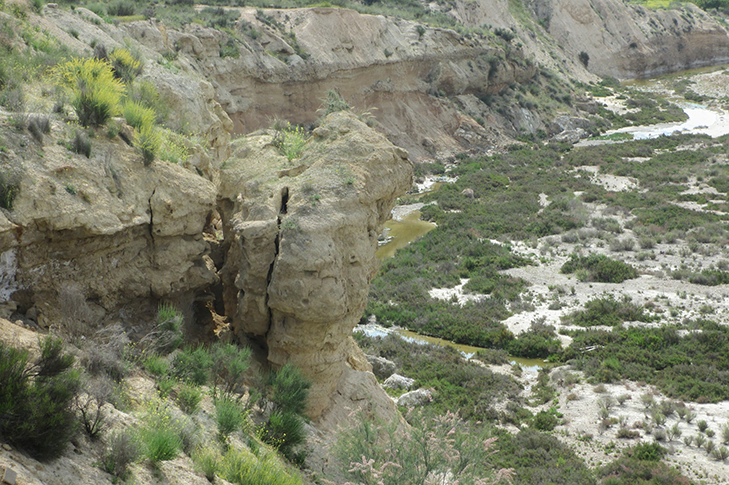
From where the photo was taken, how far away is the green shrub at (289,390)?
9.02m

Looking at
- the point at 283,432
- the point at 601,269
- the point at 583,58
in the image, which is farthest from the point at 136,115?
the point at 583,58

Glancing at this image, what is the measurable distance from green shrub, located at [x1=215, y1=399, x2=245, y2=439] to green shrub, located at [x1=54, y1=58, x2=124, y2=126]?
177 inches

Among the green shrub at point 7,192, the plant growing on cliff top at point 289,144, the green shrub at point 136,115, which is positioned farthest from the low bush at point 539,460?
the green shrub at point 7,192

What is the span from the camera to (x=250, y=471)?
6.97 metres

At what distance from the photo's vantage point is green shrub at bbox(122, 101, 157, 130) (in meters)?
9.92

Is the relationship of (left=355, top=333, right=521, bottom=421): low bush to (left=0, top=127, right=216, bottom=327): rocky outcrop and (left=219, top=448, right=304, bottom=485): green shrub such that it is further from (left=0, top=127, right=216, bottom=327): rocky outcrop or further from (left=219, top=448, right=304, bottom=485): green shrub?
(left=219, top=448, right=304, bottom=485): green shrub

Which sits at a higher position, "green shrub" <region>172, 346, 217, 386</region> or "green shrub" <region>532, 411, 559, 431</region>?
"green shrub" <region>172, 346, 217, 386</region>

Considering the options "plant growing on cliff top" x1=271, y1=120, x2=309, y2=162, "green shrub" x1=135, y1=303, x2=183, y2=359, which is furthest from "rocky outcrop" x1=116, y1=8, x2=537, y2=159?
"green shrub" x1=135, y1=303, x2=183, y2=359

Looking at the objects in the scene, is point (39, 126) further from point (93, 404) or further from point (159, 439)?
point (159, 439)

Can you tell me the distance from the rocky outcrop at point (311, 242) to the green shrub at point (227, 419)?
178cm

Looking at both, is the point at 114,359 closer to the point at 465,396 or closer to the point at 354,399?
the point at 354,399

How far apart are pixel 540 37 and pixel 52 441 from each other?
74.6 m

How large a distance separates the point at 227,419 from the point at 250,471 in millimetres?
991

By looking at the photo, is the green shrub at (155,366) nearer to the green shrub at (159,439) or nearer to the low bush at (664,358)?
the green shrub at (159,439)
